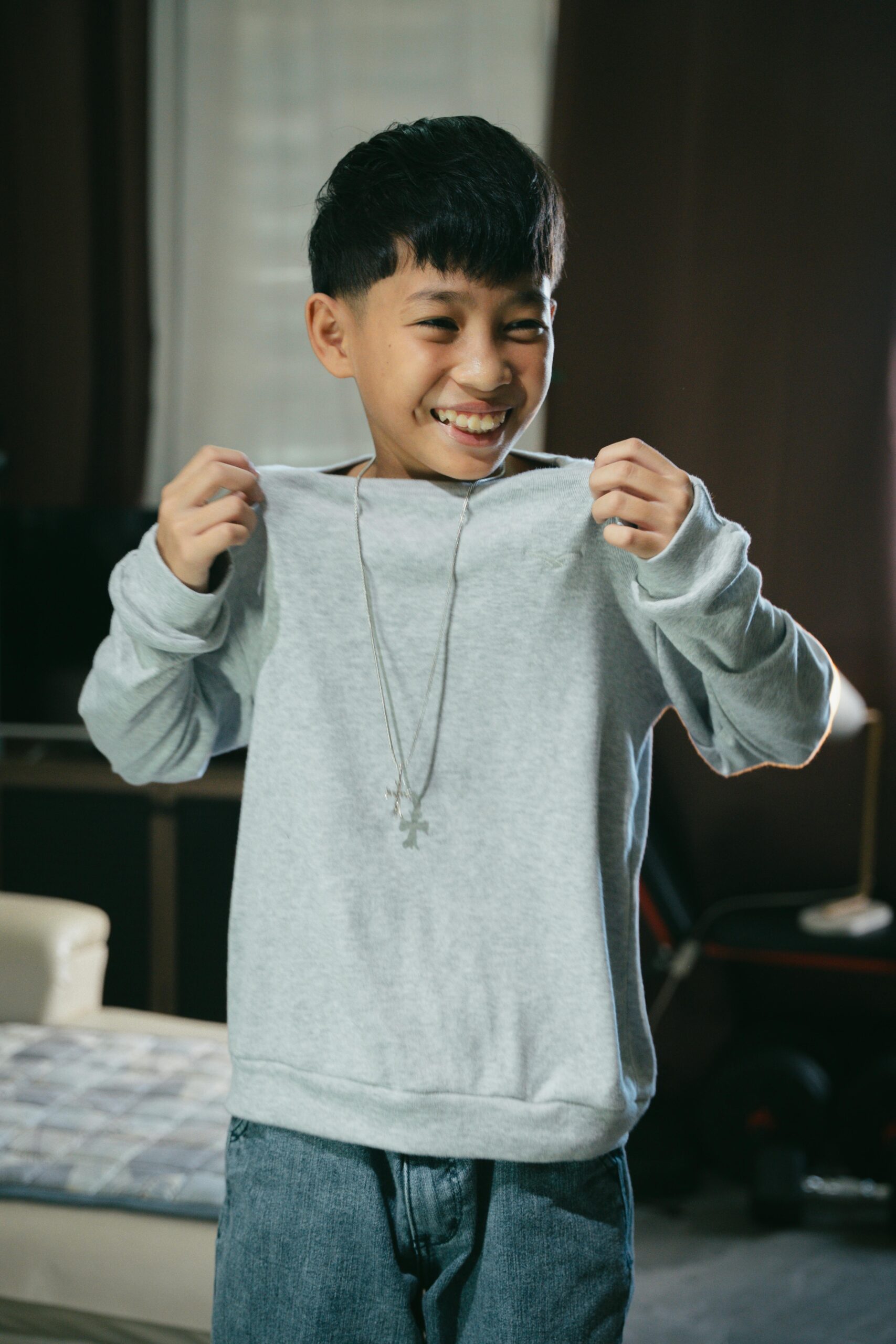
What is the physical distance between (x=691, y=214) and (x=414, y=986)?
6.97ft

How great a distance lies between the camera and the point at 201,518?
0.72 meters

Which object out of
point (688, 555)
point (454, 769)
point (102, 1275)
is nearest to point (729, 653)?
point (688, 555)

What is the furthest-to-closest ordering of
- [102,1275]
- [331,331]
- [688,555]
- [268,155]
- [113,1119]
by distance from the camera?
1. [268,155]
2. [113,1119]
3. [102,1275]
4. [331,331]
5. [688,555]

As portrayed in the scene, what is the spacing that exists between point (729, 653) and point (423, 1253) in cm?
38

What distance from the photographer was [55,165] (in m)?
2.83

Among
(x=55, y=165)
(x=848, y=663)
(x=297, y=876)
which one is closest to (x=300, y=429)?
(x=55, y=165)

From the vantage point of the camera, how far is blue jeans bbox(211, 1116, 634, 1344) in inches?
27.5

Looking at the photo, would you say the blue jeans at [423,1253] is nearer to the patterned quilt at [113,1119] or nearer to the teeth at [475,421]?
the teeth at [475,421]

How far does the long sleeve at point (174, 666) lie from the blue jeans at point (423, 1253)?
0.27 meters

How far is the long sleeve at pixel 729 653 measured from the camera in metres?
0.67

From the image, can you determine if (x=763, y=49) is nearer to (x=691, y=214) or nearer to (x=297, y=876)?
(x=691, y=214)

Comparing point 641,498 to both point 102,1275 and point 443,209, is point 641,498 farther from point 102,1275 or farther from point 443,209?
point 102,1275

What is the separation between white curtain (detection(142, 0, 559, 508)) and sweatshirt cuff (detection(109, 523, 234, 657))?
6.55ft

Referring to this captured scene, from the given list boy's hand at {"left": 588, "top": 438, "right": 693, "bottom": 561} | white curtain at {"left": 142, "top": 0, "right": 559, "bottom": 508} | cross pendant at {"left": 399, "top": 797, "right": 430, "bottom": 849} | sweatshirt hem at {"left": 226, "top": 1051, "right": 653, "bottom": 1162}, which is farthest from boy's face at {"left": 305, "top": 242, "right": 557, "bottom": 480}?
white curtain at {"left": 142, "top": 0, "right": 559, "bottom": 508}
